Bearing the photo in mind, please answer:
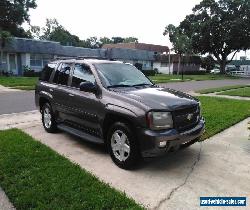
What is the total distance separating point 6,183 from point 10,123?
488 centimetres

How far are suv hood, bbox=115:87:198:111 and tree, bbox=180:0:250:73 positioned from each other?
51503 mm

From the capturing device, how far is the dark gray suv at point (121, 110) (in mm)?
4938

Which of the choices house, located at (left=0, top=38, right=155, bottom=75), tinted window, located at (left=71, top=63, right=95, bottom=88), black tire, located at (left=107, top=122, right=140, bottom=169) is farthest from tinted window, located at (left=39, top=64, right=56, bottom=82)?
house, located at (left=0, top=38, right=155, bottom=75)

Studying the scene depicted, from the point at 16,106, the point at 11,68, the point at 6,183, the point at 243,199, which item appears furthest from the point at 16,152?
the point at 11,68

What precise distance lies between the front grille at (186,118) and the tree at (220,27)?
169 feet

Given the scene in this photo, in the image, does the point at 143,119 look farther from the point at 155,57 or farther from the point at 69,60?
the point at 155,57

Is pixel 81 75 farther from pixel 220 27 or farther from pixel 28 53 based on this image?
pixel 220 27

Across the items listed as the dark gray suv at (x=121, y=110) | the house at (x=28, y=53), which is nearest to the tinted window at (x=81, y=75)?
the dark gray suv at (x=121, y=110)

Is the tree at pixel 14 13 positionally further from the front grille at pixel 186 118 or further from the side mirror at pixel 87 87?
the front grille at pixel 186 118

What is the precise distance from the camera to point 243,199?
4.31 meters

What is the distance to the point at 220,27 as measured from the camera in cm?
5491

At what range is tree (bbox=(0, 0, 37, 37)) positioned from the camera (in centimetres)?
4475

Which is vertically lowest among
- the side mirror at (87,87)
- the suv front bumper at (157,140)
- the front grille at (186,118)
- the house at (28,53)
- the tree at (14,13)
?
the suv front bumper at (157,140)

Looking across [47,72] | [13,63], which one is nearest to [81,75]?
[47,72]
